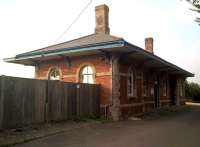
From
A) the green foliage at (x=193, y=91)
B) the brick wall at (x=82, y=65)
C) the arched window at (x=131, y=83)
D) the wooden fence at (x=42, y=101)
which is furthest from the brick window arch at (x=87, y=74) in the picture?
the green foliage at (x=193, y=91)

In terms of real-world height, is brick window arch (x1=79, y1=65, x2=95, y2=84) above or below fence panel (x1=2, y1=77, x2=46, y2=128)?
above

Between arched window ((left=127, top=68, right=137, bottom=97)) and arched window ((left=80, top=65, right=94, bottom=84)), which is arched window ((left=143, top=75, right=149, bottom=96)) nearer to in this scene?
arched window ((left=127, top=68, right=137, bottom=97))

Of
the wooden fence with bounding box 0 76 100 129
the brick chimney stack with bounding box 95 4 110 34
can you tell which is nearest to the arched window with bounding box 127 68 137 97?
the wooden fence with bounding box 0 76 100 129

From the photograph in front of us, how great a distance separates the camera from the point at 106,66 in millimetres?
17078

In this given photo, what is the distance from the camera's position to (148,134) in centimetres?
1126

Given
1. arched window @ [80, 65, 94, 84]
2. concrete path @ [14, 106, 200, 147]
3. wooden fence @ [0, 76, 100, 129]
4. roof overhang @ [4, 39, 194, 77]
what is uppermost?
roof overhang @ [4, 39, 194, 77]

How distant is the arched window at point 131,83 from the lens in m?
18.7

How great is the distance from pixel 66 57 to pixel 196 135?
33.0 ft

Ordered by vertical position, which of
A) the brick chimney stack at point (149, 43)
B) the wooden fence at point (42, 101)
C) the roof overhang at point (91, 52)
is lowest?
the wooden fence at point (42, 101)

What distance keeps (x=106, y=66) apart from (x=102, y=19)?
5506 mm

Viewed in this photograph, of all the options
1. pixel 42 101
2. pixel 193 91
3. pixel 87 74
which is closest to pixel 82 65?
pixel 87 74

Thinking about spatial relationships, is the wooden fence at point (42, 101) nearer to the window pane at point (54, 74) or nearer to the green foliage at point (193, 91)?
the window pane at point (54, 74)

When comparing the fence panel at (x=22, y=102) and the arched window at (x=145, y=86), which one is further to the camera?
the arched window at (x=145, y=86)

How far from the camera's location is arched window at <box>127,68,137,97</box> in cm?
1872
